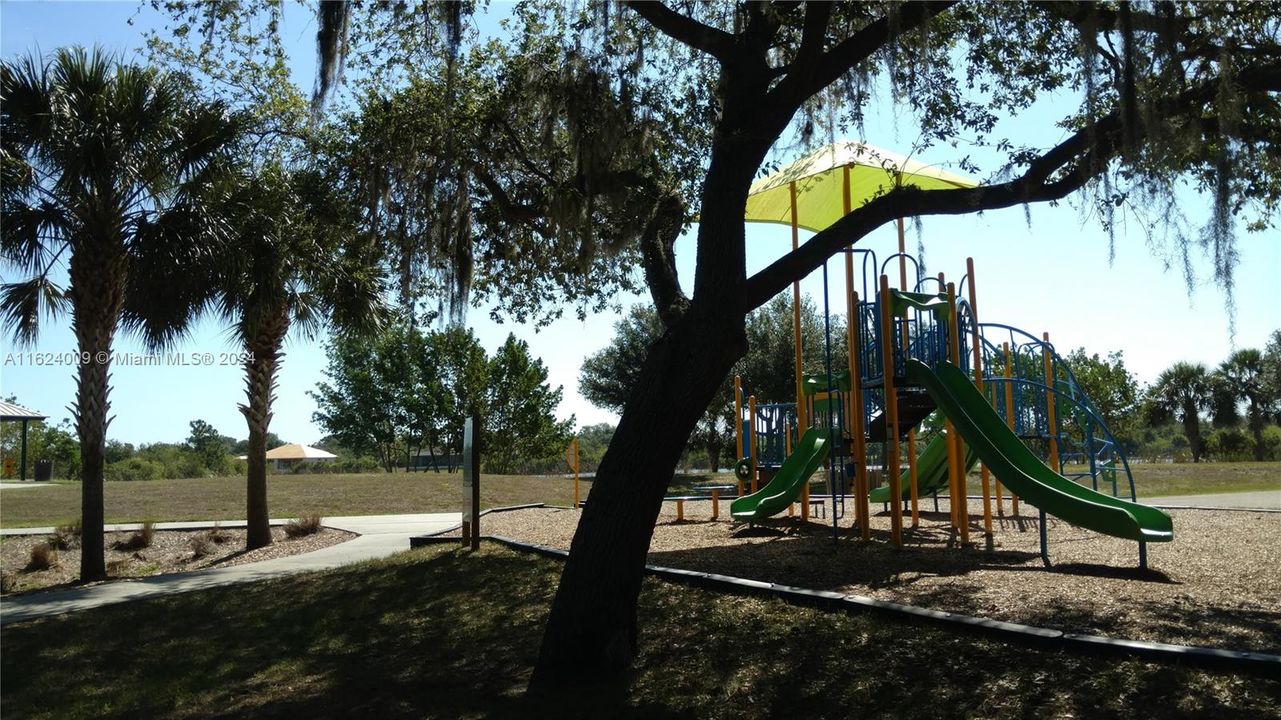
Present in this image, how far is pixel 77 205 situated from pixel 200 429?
8494 centimetres

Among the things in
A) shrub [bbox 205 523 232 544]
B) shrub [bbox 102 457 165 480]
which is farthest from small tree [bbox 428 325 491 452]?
shrub [bbox 205 523 232 544]

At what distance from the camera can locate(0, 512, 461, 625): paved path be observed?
9.77 meters

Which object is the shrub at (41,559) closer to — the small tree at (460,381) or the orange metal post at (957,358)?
the orange metal post at (957,358)

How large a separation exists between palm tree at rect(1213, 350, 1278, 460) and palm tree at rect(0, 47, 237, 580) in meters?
47.6

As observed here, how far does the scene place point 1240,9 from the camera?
696 centimetres

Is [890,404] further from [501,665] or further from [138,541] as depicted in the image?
[138,541]

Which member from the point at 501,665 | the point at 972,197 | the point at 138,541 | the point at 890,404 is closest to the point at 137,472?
the point at 138,541

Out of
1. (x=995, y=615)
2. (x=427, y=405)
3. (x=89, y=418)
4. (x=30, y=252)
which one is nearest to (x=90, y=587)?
(x=89, y=418)

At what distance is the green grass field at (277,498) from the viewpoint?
19.6 m

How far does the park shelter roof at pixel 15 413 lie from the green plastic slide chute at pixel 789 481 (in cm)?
3030

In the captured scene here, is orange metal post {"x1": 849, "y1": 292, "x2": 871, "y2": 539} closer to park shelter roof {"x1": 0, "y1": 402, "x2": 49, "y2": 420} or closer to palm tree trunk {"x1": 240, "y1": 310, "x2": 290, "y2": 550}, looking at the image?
palm tree trunk {"x1": 240, "y1": 310, "x2": 290, "y2": 550}

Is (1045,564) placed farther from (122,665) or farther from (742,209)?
(122,665)

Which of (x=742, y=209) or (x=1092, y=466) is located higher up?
(x=742, y=209)

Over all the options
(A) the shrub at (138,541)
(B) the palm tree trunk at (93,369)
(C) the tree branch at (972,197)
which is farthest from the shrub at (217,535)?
(C) the tree branch at (972,197)
